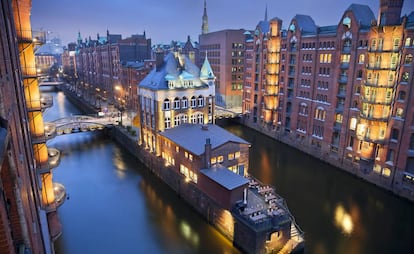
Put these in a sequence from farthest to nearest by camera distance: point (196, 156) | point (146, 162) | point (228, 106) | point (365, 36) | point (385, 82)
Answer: point (228, 106) < point (146, 162) < point (365, 36) < point (385, 82) < point (196, 156)

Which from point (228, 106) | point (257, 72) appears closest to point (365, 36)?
point (257, 72)

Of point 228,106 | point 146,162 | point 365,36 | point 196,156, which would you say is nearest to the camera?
point 196,156

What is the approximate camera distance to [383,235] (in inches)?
1483

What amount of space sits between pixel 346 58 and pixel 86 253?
5392cm

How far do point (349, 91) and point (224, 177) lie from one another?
32695 millimetres

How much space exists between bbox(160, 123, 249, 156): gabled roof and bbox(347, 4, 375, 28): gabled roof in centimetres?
3069

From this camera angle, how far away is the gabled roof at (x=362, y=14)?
52062 millimetres

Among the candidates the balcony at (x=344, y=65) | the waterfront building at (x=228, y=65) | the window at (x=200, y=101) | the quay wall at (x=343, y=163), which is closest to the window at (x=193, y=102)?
the window at (x=200, y=101)

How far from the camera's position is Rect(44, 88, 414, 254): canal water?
35938 mm

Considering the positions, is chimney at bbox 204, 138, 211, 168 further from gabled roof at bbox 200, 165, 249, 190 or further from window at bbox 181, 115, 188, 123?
window at bbox 181, 115, 188, 123

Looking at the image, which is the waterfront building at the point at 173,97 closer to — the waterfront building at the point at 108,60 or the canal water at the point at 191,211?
the canal water at the point at 191,211

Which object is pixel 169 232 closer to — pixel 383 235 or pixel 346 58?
pixel 383 235

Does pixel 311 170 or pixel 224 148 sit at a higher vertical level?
pixel 224 148

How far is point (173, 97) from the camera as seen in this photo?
55.4m
